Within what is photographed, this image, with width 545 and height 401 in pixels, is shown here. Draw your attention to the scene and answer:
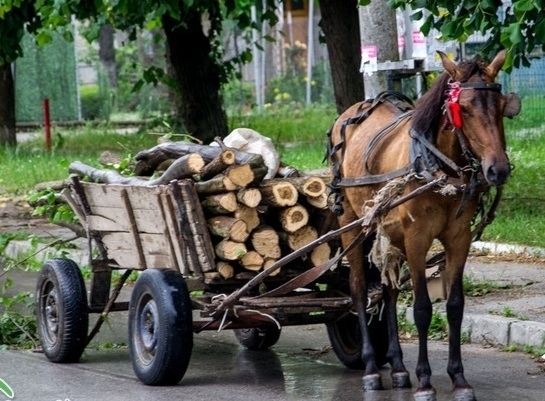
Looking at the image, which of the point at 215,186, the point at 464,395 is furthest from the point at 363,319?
the point at 215,186

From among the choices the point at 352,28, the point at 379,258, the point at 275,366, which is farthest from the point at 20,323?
the point at 352,28

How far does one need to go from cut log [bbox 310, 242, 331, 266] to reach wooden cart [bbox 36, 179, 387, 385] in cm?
10

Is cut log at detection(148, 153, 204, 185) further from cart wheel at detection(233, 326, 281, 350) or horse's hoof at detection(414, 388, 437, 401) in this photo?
horse's hoof at detection(414, 388, 437, 401)

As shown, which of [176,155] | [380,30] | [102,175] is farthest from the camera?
[380,30]

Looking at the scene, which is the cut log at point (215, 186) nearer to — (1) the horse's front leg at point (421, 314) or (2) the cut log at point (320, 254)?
(2) the cut log at point (320, 254)

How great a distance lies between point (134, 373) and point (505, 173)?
2.90 meters

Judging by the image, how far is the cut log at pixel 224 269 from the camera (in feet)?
24.6

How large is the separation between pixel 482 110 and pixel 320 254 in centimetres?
175

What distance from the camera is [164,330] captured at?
7.36 meters

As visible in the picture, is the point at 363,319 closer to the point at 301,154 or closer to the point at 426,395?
the point at 426,395

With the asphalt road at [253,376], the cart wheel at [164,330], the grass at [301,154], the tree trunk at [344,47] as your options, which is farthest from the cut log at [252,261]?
the tree trunk at [344,47]

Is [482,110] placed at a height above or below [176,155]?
above

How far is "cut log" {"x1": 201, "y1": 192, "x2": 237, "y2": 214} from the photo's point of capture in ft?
24.4

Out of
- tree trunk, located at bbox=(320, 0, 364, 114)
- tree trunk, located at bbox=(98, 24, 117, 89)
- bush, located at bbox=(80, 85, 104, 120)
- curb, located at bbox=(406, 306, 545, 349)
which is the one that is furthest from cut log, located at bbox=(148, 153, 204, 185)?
tree trunk, located at bbox=(98, 24, 117, 89)
